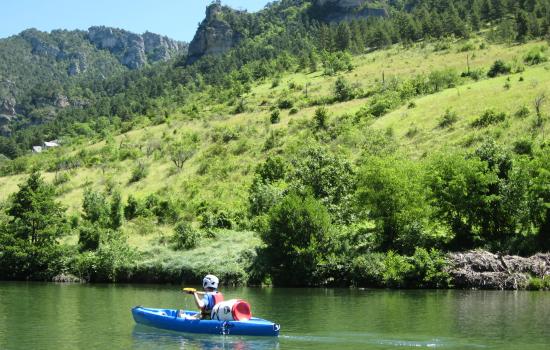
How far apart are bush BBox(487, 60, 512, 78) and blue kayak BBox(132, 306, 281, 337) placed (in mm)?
96751

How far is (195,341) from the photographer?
3005 centimetres

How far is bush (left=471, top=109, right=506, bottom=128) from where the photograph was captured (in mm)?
89062

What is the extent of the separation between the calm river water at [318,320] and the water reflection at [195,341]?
0.05 m

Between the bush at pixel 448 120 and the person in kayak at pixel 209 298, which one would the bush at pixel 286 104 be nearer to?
the bush at pixel 448 120

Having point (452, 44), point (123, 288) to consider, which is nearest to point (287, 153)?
point (123, 288)

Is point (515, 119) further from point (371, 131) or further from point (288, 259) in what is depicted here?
point (288, 259)

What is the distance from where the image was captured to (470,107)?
9775 cm

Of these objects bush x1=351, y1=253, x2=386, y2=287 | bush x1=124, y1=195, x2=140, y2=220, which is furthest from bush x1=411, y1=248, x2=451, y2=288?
bush x1=124, y1=195, x2=140, y2=220

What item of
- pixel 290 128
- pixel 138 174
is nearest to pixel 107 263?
pixel 138 174

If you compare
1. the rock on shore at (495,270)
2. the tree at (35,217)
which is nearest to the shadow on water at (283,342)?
the rock on shore at (495,270)

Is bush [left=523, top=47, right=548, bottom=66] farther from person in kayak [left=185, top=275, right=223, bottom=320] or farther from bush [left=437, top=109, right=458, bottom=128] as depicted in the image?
person in kayak [left=185, top=275, right=223, bottom=320]

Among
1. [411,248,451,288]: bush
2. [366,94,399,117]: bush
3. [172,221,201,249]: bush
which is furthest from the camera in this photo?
[366,94,399,117]: bush

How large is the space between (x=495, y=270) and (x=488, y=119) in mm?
45111

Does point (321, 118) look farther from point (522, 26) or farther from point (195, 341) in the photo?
point (195, 341)
